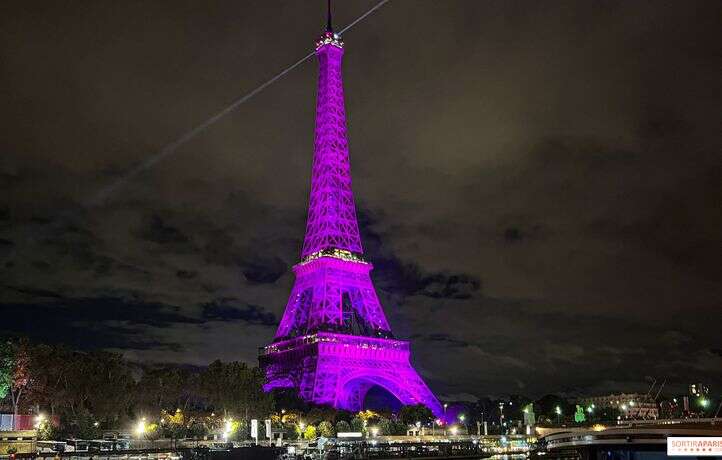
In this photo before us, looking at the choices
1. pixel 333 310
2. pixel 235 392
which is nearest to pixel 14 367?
pixel 235 392

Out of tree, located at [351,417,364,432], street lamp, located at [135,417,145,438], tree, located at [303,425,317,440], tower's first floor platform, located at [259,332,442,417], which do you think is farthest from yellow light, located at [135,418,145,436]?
tree, located at [351,417,364,432]

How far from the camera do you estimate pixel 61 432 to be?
68.2m

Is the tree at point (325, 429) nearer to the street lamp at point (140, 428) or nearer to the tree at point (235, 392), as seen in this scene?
the tree at point (235, 392)

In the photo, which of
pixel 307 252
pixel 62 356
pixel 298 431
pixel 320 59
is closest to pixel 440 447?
pixel 298 431

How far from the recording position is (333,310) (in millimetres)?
104625

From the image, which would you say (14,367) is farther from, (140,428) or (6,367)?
(140,428)

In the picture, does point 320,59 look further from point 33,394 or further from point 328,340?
point 33,394

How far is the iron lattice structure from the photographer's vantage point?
9988cm

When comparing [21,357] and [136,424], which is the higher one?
[21,357]

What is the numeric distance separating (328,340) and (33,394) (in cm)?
4040

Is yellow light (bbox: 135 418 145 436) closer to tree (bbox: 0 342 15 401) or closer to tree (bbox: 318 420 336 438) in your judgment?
tree (bbox: 0 342 15 401)

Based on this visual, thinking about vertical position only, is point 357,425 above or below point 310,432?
above

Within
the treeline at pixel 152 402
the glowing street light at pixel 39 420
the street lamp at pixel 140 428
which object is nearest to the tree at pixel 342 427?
the treeline at pixel 152 402

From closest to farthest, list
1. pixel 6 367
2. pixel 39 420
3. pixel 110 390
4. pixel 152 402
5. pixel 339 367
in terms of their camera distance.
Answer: pixel 6 367
pixel 39 420
pixel 110 390
pixel 152 402
pixel 339 367
